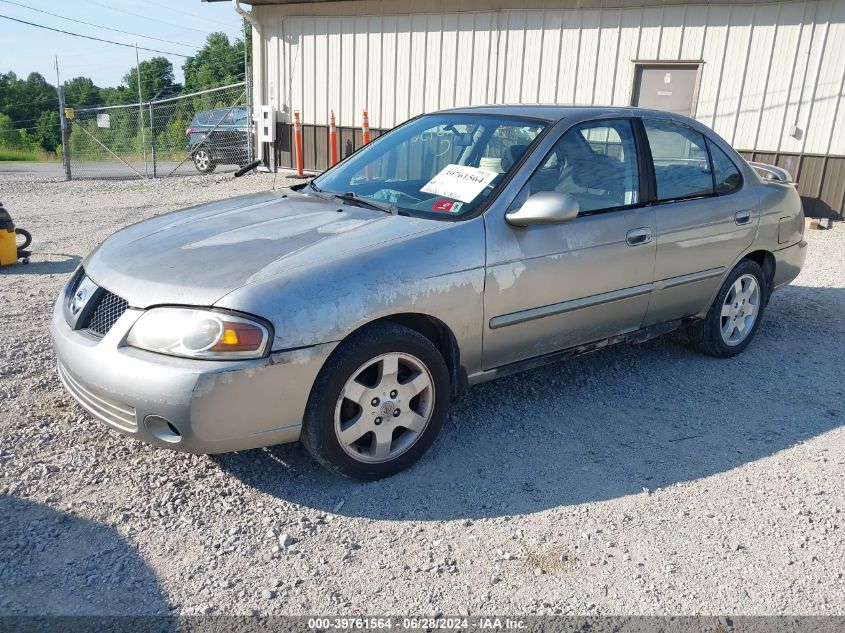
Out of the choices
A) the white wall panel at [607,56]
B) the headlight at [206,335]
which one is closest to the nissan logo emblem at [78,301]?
the headlight at [206,335]

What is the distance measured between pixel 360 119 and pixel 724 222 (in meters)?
10.0

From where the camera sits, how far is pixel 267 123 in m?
14.8

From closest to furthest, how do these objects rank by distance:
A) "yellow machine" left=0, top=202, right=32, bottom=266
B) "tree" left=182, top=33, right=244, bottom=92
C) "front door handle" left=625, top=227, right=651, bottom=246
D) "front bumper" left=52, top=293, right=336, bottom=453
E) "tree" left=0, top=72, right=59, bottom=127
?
"front bumper" left=52, top=293, right=336, bottom=453
"front door handle" left=625, top=227, right=651, bottom=246
"yellow machine" left=0, top=202, right=32, bottom=266
"tree" left=0, top=72, right=59, bottom=127
"tree" left=182, top=33, right=244, bottom=92

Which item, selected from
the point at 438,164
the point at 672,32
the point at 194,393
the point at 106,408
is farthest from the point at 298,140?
the point at 194,393

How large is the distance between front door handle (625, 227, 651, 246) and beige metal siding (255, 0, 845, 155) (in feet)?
23.8

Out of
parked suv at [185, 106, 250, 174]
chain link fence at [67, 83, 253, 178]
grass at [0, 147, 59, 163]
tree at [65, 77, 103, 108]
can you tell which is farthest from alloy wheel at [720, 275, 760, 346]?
tree at [65, 77, 103, 108]

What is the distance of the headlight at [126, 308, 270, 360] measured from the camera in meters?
2.82

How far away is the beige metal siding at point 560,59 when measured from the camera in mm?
9758

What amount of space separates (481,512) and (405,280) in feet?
3.54

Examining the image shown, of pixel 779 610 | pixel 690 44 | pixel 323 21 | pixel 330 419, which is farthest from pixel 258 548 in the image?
pixel 323 21

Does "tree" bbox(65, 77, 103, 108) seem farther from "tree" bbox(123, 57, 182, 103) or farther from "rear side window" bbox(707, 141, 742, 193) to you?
"rear side window" bbox(707, 141, 742, 193)

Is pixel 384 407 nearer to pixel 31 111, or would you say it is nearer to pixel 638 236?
pixel 638 236

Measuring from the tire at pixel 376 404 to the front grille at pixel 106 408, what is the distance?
0.71 m

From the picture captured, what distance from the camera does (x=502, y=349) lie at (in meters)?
3.70
